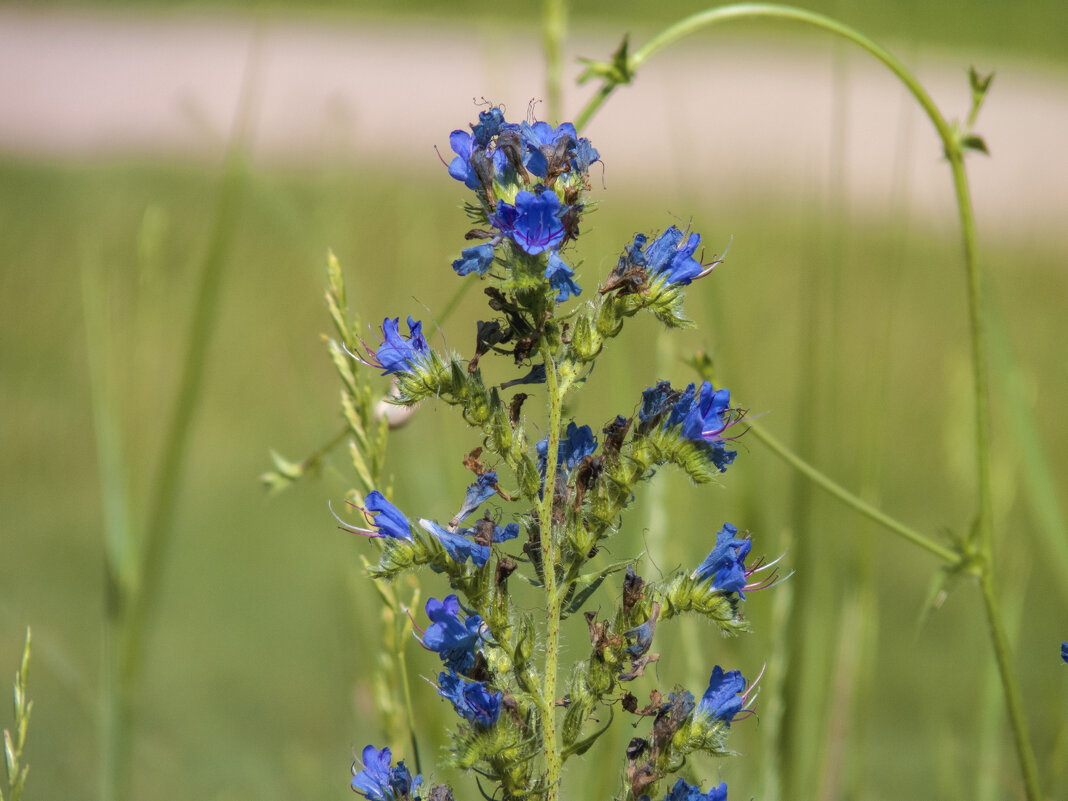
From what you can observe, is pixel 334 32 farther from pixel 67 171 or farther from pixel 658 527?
pixel 658 527

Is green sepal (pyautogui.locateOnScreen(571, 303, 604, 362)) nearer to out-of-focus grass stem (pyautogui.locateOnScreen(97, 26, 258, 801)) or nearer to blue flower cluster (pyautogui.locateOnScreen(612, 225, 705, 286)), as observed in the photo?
blue flower cluster (pyautogui.locateOnScreen(612, 225, 705, 286))

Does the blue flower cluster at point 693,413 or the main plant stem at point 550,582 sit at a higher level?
the blue flower cluster at point 693,413

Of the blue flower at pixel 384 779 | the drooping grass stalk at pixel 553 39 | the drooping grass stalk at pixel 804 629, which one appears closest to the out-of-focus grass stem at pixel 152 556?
the drooping grass stalk at pixel 553 39

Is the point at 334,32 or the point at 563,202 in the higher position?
the point at 334,32

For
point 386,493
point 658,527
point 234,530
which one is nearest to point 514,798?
point 386,493

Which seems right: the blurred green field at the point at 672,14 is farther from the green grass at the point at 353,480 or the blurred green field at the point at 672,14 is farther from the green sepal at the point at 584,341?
the green sepal at the point at 584,341

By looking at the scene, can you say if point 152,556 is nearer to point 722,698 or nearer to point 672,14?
point 722,698
